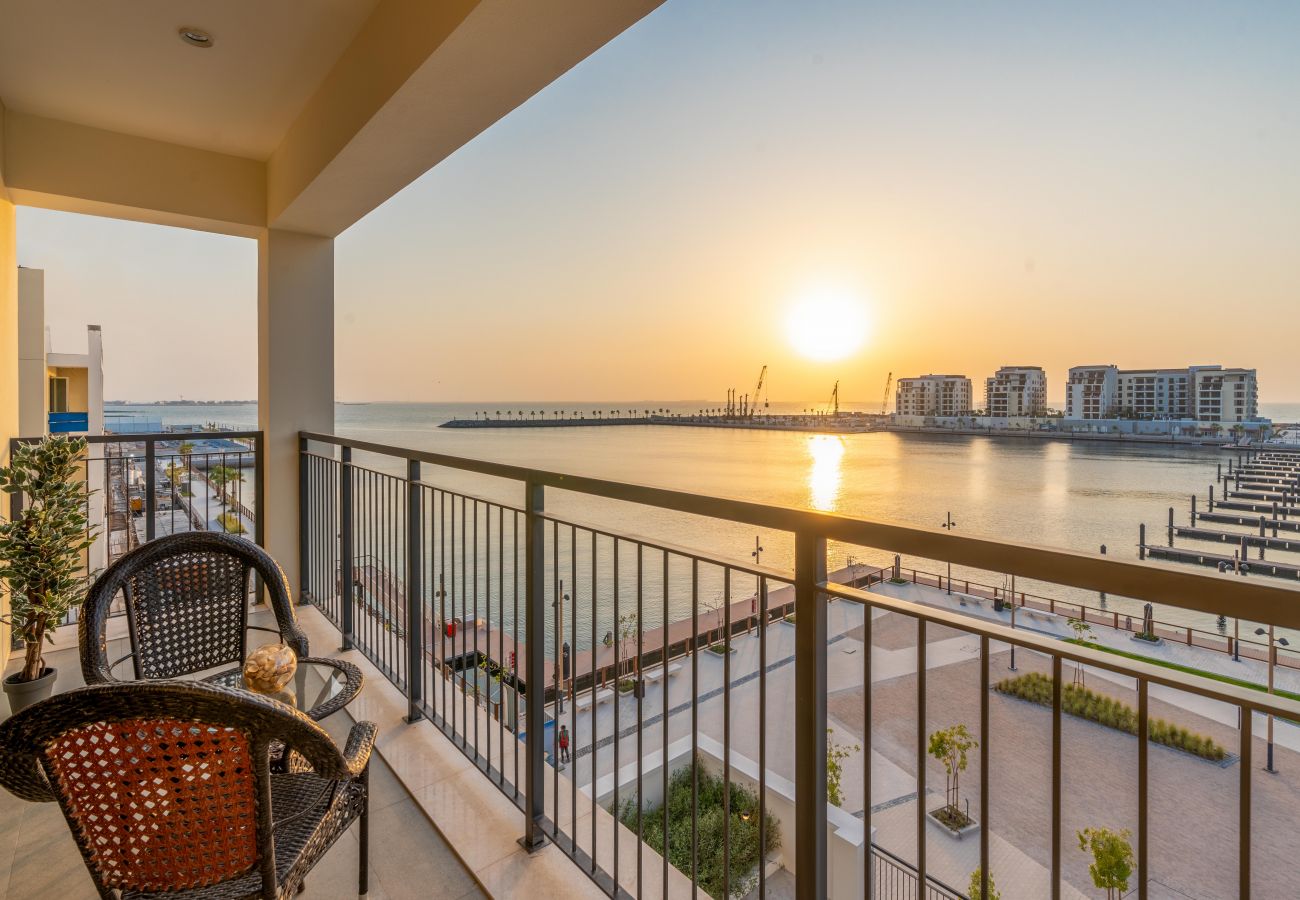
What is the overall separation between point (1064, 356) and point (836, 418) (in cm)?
798

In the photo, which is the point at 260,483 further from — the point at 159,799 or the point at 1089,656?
the point at 1089,656

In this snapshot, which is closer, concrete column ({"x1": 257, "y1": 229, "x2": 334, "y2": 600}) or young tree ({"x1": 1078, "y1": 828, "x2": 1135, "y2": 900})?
young tree ({"x1": 1078, "y1": 828, "x2": 1135, "y2": 900})

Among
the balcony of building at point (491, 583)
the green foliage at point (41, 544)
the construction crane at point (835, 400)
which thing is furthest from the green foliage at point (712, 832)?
the construction crane at point (835, 400)

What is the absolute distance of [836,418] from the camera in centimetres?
1387

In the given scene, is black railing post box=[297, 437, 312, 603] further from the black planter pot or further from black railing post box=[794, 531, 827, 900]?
black railing post box=[794, 531, 827, 900]

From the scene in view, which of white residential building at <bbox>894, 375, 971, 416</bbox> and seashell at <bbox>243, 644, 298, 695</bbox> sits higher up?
white residential building at <bbox>894, 375, 971, 416</bbox>

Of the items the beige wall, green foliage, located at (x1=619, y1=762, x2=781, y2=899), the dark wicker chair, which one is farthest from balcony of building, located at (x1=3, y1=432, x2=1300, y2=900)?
the beige wall

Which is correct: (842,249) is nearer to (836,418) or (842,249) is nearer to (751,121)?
(751,121)

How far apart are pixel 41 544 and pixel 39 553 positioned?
45mm

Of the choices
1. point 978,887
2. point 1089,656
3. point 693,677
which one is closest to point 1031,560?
point 1089,656

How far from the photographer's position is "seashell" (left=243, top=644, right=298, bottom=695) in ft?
5.12

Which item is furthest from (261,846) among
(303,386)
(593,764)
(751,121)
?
(751,121)

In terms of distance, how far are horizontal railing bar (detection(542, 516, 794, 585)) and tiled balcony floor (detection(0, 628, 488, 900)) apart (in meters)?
1.13

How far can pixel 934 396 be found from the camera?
12492mm
